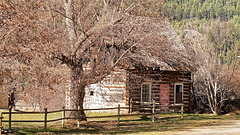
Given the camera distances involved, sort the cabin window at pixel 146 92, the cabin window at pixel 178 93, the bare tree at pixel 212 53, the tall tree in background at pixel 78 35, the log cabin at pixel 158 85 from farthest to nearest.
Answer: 1. the cabin window at pixel 178 93
2. the bare tree at pixel 212 53
3. the cabin window at pixel 146 92
4. the log cabin at pixel 158 85
5. the tall tree in background at pixel 78 35

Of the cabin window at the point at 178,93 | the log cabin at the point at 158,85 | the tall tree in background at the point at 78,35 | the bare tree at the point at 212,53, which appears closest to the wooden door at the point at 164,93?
the log cabin at the point at 158,85

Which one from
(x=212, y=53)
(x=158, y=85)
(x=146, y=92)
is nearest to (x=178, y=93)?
(x=158, y=85)

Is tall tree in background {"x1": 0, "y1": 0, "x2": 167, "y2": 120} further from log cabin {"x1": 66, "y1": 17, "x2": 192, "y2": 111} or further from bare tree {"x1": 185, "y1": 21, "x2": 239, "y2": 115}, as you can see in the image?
bare tree {"x1": 185, "y1": 21, "x2": 239, "y2": 115}

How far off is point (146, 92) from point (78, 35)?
936cm

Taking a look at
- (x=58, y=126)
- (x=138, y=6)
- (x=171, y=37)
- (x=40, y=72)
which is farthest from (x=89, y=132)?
(x=171, y=37)

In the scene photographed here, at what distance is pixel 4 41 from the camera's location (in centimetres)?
1402

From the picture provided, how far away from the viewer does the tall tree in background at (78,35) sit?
14305 millimetres

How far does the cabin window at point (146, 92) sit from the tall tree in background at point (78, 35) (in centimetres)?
627

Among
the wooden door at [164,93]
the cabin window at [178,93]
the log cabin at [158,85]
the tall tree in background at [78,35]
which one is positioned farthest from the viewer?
the cabin window at [178,93]

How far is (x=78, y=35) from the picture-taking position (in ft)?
59.1

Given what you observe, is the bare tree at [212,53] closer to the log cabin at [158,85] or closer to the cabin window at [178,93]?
the log cabin at [158,85]

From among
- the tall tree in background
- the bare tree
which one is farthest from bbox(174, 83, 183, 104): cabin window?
the tall tree in background

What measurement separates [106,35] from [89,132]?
16.7ft

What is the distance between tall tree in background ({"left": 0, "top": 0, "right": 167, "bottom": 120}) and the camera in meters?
14.3
